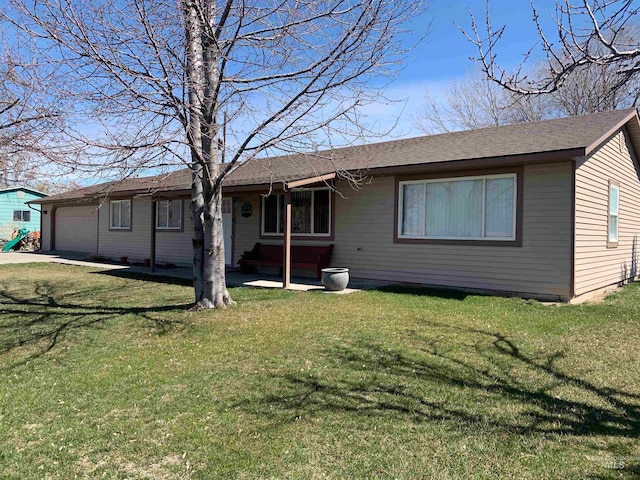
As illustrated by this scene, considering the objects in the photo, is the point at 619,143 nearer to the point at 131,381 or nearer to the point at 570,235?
the point at 570,235

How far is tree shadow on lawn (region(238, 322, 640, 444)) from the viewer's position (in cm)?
363

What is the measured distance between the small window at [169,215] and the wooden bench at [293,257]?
12.5 ft

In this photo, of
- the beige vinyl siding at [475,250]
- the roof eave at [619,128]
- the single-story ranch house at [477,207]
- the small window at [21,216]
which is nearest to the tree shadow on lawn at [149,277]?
the single-story ranch house at [477,207]

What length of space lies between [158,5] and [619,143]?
33.1ft

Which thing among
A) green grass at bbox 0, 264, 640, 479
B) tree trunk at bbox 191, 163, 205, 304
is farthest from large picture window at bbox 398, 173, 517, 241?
tree trunk at bbox 191, 163, 205, 304

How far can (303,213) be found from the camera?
41.2 feet

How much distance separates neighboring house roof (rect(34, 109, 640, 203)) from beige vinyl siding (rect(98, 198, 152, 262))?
168 inches

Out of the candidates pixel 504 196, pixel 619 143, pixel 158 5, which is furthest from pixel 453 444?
pixel 619 143

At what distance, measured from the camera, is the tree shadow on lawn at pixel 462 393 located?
3.63m

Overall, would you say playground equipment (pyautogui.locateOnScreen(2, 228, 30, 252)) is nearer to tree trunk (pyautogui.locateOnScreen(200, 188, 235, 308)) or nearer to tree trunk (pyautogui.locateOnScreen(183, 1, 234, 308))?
tree trunk (pyautogui.locateOnScreen(183, 1, 234, 308))

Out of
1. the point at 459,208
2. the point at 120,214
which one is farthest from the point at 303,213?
the point at 120,214

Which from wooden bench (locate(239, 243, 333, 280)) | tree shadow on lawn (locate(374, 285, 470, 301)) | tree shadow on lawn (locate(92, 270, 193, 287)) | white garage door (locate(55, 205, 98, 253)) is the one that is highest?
white garage door (locate(55, 205, 98, 253))

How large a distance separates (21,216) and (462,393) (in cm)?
2999

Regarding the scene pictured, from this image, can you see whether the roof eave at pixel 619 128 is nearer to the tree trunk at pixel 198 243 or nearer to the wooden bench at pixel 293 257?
the wooden bench at pixel 293 257
